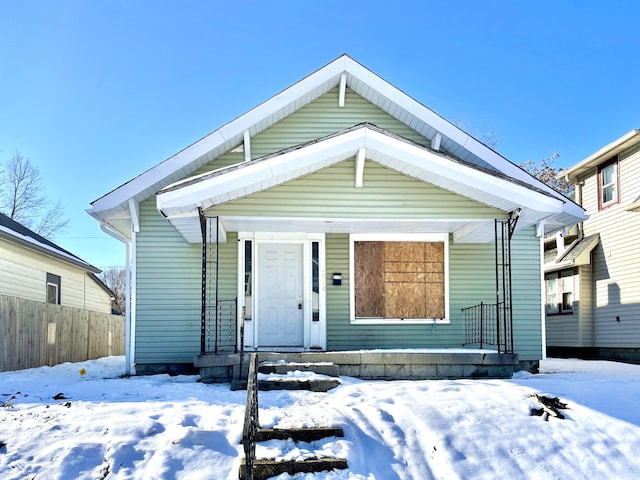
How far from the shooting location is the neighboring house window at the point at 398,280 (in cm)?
1107

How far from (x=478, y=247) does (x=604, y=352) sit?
25.9 feet

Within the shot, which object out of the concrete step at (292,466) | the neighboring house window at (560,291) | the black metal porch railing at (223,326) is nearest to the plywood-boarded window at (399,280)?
the black metal porch railing at (223,326)

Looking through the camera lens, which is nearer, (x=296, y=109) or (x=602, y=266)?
(x=296, y=109)

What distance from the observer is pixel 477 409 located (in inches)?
248

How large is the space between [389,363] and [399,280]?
8.78 feet

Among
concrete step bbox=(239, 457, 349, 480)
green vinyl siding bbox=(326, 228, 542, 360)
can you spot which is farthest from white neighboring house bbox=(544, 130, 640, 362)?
concrete step bbox=(239, 457, 349, 480)

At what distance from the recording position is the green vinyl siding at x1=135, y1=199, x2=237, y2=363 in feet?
34.3

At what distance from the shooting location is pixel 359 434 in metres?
5.78

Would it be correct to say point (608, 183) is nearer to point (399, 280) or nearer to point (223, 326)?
point (399, 280)

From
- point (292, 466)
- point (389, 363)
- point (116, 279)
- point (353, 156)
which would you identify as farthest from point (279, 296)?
point (116, 279)

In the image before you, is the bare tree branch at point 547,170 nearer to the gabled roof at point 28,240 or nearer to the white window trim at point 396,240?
the white window trim at point 396,240

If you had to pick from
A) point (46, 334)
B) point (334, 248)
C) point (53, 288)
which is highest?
point (334, 248)

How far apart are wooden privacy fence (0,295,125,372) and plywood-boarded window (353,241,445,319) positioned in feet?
22.9

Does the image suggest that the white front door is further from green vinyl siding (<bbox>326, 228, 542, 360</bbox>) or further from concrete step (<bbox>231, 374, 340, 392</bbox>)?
concrete step (<bbox>231, 374, 340, 392</bbox>)
